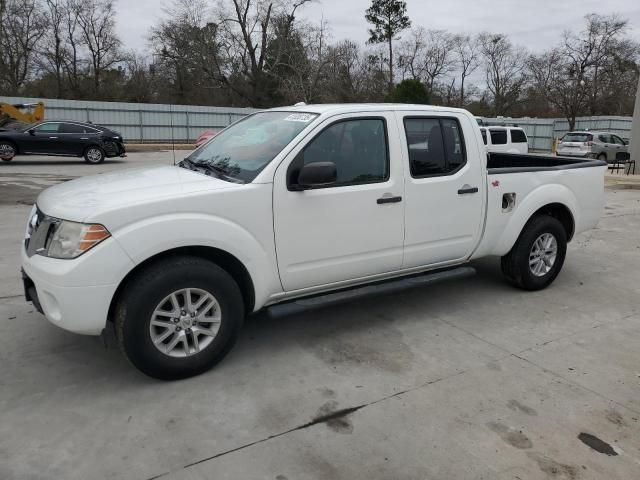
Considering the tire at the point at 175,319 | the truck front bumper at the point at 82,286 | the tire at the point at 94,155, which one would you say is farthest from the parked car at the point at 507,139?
the truck front bumper at the point at 82,286

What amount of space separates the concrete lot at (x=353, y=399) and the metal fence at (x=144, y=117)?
26577mm

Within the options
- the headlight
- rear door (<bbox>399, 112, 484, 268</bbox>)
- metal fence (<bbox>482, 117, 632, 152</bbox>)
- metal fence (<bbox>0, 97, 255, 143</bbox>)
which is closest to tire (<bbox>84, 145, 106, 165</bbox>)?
metal fence (<bbox>0, 97, 255, 143</bbox>)

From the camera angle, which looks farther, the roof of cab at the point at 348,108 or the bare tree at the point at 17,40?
the bare tree at the point at 17,40

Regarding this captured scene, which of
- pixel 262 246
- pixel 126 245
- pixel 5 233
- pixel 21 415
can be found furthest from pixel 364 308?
pixel 5 233

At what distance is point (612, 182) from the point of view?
54.1 ft

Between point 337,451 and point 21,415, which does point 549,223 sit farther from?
point 21,415

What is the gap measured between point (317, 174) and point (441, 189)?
1382mm

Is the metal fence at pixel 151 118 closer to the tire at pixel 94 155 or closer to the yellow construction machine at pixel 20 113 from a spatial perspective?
the yellow construction machine at pixel 20 113

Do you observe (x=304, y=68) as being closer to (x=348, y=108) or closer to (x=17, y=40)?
(x=17, y=40)

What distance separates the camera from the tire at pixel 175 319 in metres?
3.19

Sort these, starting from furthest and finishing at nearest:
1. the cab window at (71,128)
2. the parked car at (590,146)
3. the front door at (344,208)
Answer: the parked car at (590,146)
the cab window at (71,128)
the front door at (344,208)

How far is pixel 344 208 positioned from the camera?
390cm

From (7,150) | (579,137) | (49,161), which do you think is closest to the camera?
(7,150)

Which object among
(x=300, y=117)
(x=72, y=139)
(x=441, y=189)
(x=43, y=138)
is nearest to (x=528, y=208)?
(x=441, y=189)
